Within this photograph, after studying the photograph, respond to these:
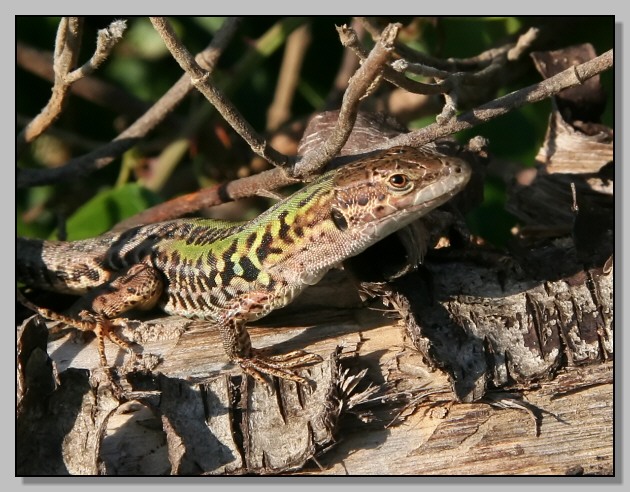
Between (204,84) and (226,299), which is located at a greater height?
(204,84)

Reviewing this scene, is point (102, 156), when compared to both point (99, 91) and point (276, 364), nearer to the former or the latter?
point (99, 91)

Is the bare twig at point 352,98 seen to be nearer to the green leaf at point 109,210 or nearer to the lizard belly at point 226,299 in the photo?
the lizard belly at point 226,299

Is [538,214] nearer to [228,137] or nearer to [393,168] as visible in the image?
[393,168]

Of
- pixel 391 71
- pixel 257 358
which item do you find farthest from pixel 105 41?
pixel 257 358

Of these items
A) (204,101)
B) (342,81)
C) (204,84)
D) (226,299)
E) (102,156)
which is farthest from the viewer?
(204,101)

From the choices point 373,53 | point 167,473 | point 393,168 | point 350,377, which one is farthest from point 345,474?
point 373,53

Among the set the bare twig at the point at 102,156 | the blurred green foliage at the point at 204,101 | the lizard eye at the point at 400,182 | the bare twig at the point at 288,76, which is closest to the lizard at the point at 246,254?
the lizard eye at the point at 400,182

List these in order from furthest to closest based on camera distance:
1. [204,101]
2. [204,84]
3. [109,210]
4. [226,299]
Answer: [204,101] → [109,210] → [226,299] → [204,84]

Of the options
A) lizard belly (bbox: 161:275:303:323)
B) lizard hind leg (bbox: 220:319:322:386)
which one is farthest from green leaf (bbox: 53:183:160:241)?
lizard hind leg (bbox: 220:319:322:386)
